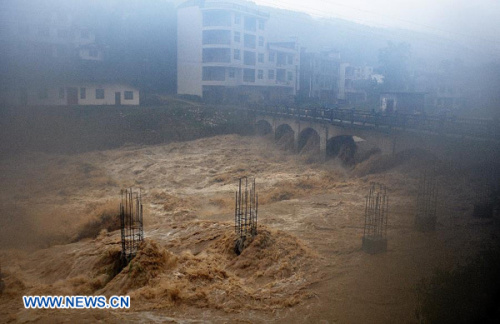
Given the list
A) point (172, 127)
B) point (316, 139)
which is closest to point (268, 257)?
point (316, 139)

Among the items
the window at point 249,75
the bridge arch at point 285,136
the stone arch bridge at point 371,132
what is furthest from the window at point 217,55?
the bridge arch at point 285,136

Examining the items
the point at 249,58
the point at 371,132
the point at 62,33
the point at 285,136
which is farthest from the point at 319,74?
the point at 371,132

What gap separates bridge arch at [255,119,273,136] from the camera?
43219 millimetres

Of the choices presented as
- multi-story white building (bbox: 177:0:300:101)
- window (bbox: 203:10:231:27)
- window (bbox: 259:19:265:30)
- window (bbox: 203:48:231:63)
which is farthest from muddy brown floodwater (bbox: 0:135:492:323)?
window (bbox: 259:19:265:30)

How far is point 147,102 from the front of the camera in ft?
152

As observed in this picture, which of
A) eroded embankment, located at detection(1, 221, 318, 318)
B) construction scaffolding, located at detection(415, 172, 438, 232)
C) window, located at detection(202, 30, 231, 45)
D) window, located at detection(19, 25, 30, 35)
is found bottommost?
eroded embankment, located at detection(1, 221, 318, 318)

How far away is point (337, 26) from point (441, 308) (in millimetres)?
83923

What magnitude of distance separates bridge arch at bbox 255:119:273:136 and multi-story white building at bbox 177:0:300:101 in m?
8.56

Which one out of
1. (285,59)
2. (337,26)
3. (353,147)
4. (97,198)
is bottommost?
(97,198)

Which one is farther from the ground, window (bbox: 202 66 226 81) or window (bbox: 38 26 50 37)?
window (bbox: 38 26 50 37)

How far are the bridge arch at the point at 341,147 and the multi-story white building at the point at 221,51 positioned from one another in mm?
21923

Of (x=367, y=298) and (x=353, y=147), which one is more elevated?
(x=353, y=147)

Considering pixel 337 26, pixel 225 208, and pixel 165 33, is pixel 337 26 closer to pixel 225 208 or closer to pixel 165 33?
pixel 165 33

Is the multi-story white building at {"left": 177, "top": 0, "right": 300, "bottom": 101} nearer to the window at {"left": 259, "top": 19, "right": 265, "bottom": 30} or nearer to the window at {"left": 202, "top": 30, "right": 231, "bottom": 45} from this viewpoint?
the window at {"left": 202, "top": 30, "right": 231, "bottom": 45}
